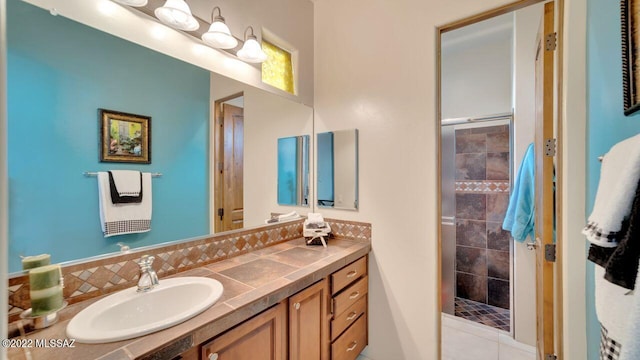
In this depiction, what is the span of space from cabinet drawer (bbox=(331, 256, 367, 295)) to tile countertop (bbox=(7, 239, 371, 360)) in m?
A: 0.05

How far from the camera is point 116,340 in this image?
751 mm

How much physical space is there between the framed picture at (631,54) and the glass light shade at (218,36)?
1.57 metres

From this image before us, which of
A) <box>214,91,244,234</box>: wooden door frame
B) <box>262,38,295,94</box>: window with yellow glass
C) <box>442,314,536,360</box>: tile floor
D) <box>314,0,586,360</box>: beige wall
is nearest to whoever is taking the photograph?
<box>214,91,244,234</box>: wooden door frame

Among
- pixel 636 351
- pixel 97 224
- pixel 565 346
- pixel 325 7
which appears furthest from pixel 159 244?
pixel 325 7

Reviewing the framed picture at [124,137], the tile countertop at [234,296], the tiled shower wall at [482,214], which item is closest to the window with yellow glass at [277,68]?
the framed picture at [124,137]

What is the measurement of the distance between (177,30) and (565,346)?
2.46 m

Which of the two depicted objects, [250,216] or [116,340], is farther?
[250,216]

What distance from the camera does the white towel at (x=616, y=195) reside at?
49 centimetres

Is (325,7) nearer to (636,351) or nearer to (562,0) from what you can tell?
(562,0)

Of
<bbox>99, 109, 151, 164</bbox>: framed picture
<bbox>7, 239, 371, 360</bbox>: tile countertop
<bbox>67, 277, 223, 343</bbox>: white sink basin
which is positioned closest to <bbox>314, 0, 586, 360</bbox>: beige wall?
<bbox>7, 239, 371, 360</bbox>: tile countertop

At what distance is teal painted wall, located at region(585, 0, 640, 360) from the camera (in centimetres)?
77

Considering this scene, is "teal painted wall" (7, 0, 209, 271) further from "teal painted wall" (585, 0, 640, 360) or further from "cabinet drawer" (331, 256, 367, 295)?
"teal painted wall" (585, 0, 640, 360)

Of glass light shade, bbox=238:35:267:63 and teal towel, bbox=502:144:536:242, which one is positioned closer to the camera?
glass light shade, bbox=238:35:267:63

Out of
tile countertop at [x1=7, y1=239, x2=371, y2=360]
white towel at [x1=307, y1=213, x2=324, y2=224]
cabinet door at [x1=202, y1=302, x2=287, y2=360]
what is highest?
white towel at [x1=307, y1=213, x2=324, y2=224]
